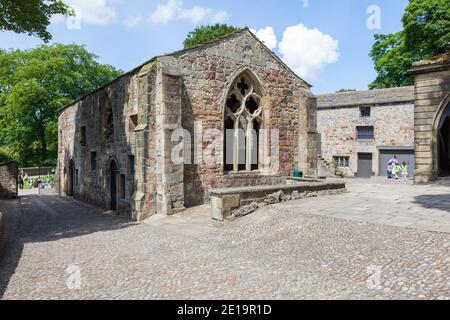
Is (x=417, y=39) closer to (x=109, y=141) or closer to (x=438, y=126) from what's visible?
(x=438, y=126)

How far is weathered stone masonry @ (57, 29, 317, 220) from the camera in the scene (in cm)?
1077

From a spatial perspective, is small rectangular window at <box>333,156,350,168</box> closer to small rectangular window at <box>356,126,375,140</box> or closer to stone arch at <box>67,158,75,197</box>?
small rectangular window at <box>356,126,375,140</box>

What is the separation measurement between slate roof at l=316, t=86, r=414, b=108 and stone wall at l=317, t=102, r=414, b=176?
36 cm

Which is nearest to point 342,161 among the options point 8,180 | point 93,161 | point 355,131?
point 355,131

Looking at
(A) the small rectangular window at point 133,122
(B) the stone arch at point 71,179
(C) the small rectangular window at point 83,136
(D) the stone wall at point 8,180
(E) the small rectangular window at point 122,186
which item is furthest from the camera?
(B) the stone arch at point 71,179

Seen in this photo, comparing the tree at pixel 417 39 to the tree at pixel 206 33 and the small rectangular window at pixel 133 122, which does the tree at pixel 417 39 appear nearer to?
the tree at pixel 206 33

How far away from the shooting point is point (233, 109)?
13148mm

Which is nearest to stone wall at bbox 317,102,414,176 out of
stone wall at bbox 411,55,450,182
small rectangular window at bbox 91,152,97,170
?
stone wall at bbox 411,55,450,182

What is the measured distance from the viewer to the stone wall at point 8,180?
796 inches

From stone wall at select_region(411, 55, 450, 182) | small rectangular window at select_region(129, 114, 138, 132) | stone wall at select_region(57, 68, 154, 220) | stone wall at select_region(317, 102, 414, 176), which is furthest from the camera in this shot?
stone wall at select_region(317, 102, 414, 176)

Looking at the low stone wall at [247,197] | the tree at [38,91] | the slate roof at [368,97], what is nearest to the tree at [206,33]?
the slate roof at [368,97]

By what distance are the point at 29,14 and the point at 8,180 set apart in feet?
41.0

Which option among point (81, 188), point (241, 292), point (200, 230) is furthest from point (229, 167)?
point (81, 188)

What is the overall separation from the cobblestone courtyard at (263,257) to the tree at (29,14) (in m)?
7.38
